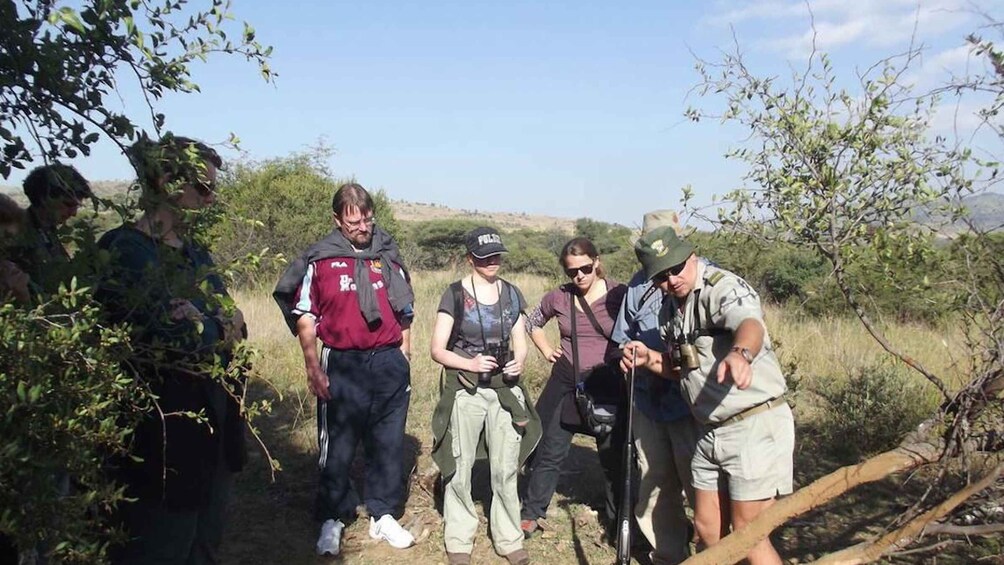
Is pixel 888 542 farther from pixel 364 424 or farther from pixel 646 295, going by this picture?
pixel 364 424

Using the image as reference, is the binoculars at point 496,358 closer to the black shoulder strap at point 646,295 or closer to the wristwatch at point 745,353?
the black shoulder strap at point 646,295

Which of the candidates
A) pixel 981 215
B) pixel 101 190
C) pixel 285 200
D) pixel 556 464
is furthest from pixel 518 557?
pixel 285 200

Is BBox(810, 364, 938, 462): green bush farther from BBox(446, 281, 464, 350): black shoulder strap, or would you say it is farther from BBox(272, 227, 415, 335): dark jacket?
BBox(272, 227, 415, 335): dark jacket

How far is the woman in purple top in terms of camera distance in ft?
15.0

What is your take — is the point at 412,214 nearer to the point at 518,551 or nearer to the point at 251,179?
the point at 251,179

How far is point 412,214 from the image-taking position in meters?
66.6

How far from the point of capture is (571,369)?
15.4ft

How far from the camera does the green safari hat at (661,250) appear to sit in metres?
3.28

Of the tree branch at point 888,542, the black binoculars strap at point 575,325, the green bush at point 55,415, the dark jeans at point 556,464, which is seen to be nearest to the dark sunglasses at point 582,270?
the black binoculars strap at point 575,325

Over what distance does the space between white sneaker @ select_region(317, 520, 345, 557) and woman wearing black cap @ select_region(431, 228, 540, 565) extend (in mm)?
639

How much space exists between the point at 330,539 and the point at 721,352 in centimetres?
254

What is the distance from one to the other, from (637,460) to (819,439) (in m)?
2.75

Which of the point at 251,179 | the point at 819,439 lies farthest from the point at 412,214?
the point at 819,439

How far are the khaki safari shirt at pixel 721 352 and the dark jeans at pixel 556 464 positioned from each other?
1213 mm
